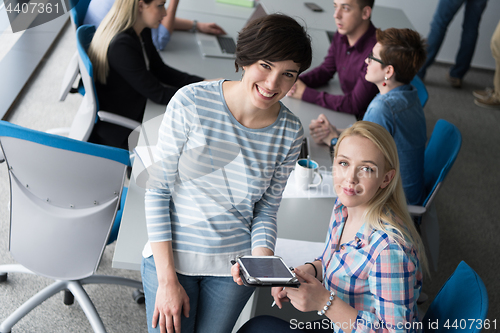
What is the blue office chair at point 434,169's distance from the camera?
1.98 meters

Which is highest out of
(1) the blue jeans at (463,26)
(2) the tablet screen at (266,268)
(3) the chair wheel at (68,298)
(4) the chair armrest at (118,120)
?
(2) the tablet screen at (266,268)

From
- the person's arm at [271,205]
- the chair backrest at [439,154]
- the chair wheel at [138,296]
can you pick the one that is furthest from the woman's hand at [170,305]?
the chair backrest at [439,154]

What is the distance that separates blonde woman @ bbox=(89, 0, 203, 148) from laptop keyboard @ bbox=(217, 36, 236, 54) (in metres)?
0.49

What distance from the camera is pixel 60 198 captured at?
1.46 meters

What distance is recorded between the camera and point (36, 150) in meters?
1.31

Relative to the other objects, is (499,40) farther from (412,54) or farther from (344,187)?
(344,187)

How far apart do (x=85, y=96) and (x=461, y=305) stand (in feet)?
6.02

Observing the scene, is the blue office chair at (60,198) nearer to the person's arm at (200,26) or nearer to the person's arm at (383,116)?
the person's arm at (383,116)

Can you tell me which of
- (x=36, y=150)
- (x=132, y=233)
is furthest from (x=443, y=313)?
(x=36, y=150)

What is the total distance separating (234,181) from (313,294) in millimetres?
395

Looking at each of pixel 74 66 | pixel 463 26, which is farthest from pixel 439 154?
pixel 463 26

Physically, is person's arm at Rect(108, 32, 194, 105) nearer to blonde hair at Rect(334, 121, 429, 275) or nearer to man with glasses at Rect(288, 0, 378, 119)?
man with glasses at Rect(288, 0, 378, 119)

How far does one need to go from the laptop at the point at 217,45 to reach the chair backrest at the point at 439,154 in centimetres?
122

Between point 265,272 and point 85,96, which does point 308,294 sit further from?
point 85,96
